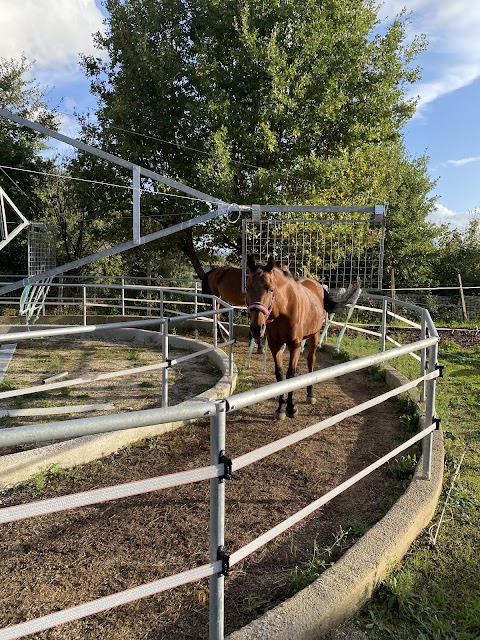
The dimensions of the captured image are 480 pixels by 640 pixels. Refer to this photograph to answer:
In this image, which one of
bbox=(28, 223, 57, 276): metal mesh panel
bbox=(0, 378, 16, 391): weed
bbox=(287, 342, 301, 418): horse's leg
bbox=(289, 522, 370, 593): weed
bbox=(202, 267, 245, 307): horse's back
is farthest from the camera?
bbox=(28, 223, 57, 276): metal mesh panel

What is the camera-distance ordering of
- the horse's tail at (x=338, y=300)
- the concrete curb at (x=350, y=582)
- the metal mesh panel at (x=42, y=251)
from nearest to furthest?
the concrete curb at (x=350, y=582), the horse's tail at (x=338, y=300), the metal mesh panel at (x=42, y=251)

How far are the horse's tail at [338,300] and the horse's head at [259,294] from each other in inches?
96.3

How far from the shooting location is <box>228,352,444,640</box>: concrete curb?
196 centimetres

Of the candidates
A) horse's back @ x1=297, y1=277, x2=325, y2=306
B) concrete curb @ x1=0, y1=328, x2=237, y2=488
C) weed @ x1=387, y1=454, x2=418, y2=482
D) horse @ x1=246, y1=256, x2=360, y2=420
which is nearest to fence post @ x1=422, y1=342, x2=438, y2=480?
weed @ x1=387, y1=454, x2=418, y2=482

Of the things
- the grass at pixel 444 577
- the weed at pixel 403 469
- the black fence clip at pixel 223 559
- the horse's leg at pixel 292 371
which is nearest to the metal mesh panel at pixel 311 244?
the horse's leg at pixel 292 371

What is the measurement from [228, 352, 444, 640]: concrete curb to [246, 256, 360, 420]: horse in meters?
1.93

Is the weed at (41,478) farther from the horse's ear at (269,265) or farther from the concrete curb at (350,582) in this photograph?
the horse's ear at (269,265)

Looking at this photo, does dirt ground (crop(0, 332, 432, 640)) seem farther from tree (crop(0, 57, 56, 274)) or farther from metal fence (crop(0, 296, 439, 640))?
tree (crop(0, 57, 56, 274))

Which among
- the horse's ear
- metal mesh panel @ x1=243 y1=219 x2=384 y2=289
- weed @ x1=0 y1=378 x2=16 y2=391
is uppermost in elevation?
metal mesh panel @ x1=243 y1=219 x2=384 y2=289

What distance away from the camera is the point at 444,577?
99.3 inches

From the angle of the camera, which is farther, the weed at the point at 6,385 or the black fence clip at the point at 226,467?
the weed at the point at 6,385

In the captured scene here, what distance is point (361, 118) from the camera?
12.1 m

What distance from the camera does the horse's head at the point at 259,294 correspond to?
4520 mm

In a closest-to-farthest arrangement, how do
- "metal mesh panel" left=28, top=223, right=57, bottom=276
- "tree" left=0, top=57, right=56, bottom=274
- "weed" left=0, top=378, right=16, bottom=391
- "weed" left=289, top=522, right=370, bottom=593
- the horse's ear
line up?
"weed" left=289, top=522, right=370, bottom=593 < the horse's ear < "weed" left=0, top=378, right=16, bottom=391 < "metal mesh panel" left=28, top=223, right=57, bottom=276 < "tree" left=0, top=57, right=56, bottom=274
